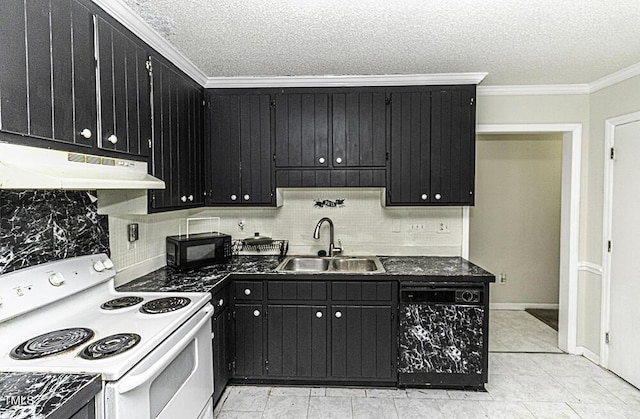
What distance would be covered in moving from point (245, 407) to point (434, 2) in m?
2.78

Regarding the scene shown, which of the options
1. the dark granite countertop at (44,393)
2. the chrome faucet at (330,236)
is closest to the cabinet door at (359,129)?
the chrome faucet at (330,236)

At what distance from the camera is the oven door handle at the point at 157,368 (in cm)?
139

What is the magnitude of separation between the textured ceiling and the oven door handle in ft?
5.47

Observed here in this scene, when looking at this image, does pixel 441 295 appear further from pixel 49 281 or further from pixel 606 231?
pixel 49 281

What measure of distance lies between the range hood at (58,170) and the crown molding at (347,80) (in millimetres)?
1596

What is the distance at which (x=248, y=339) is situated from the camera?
2963 millimetres

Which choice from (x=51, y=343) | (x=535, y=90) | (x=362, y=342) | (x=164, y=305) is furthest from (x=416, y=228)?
(x=51, y=343)

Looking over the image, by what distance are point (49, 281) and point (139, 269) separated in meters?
0.96

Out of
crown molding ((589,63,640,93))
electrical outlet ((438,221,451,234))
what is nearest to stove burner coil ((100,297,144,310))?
electrical outlet ((438,221,451,234))

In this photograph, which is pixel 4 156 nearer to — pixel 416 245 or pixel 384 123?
pixel 384 123

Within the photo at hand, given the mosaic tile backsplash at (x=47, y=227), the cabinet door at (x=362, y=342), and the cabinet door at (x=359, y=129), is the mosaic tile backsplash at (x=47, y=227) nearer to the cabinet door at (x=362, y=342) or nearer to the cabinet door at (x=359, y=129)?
the cabinet door at (x=362, y=342)

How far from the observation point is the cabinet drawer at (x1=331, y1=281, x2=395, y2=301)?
2900mm

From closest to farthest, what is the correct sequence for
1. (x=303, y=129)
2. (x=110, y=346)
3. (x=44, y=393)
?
(x=44, y=393), (x=110, y=346), (x=303, y=129)

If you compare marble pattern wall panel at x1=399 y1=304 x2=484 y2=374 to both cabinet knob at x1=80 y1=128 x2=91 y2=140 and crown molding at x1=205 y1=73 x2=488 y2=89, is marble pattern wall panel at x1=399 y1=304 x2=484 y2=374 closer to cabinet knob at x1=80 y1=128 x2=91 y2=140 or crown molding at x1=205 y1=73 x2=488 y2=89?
crown molding at x1=205 y1=73 x2=488 y2=89
